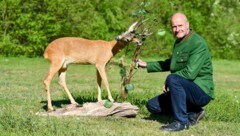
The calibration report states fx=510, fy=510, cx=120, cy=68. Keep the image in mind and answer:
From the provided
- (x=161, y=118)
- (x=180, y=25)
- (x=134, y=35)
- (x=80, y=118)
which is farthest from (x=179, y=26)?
(x=80, y=118)

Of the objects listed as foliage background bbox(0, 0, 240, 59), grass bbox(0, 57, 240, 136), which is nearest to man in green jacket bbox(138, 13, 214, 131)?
grass bbox(0, 57, 240, 136)

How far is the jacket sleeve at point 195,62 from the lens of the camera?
7.56 m

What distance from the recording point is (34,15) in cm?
2520

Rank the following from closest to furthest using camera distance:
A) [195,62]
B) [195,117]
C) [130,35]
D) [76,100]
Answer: [195,62] → [195,117] → [130,35] → [76,100]

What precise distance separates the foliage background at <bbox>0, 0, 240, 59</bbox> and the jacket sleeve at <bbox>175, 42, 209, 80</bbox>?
12.2m

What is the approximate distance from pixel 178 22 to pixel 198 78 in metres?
0.91

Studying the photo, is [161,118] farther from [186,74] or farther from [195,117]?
[186,74]

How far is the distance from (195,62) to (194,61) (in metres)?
0.02

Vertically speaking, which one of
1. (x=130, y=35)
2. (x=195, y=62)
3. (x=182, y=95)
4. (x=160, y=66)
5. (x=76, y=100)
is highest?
(x=130, y=35)

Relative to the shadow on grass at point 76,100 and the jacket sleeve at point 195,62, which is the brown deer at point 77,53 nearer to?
the shadow on grass at point 76,100

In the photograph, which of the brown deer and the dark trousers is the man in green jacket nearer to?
the dark trousers

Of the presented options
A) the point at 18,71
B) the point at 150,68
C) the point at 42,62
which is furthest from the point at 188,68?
the point at 42,62

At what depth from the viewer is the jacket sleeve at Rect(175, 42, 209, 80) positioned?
24.8 ft

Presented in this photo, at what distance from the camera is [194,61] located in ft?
24.8
